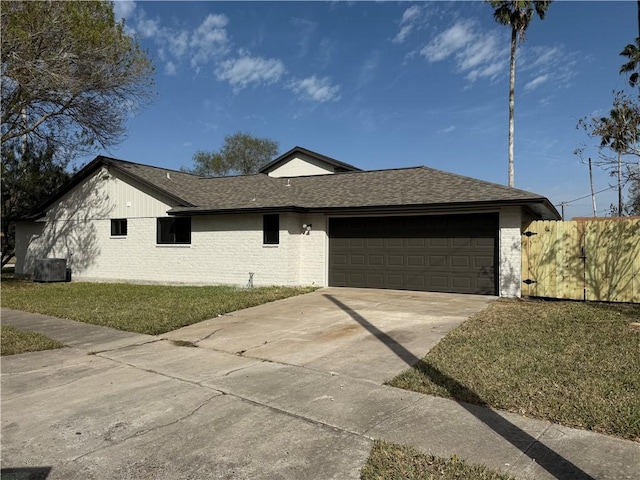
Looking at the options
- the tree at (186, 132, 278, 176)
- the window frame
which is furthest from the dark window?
the tree at (186, 132, 278, 176)

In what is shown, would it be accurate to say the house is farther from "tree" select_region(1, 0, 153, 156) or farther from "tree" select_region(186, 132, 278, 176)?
"tree" select_region(186, 132, 278, 176)

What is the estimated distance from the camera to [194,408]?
4.63 metres

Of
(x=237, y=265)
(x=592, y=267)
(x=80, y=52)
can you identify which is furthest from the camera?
(x=237, y=265)

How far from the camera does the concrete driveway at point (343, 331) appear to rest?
6430 millimetres

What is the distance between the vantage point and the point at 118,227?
1931cm

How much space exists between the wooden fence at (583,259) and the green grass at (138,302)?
706 cm

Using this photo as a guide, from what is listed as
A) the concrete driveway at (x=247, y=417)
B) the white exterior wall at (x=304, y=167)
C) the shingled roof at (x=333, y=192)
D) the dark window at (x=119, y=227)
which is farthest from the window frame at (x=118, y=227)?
the concrete driveway at (x=247, y=417)

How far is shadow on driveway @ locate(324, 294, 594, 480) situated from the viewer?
→ 3.28 metres

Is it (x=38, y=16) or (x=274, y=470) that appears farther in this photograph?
(x=38, y=16)

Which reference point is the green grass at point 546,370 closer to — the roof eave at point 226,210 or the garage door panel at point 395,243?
the garage door panel at point 395,243

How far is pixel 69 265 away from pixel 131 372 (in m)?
17.1

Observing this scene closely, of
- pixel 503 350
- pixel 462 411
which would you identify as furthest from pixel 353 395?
pixel 503 350

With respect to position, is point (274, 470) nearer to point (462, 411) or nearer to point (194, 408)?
point (194, 408)

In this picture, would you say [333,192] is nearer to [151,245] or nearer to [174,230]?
[174,230]
